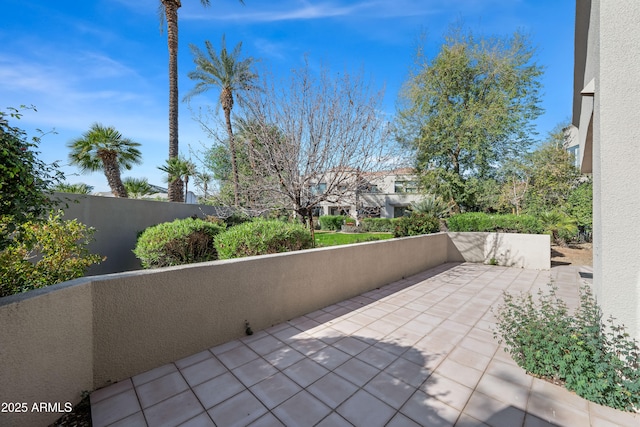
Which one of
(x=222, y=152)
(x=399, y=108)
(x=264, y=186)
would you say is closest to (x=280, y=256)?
(x=264, y=186)

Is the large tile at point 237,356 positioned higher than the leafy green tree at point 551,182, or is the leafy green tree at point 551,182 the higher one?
the leafy green tree at point 551,182

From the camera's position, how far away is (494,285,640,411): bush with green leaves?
2.24m

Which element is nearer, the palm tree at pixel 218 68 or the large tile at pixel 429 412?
the large tile at pixel 429 412

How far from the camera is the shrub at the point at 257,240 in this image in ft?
15.8

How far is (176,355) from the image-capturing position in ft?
A: 10.1

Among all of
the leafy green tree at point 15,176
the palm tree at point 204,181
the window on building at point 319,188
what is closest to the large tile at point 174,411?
the leafy green tree at point 15,176

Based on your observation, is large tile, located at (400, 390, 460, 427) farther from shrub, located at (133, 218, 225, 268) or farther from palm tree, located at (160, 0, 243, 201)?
palm tree, located at (160, 0, 243, 201)

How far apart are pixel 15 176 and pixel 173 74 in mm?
11947

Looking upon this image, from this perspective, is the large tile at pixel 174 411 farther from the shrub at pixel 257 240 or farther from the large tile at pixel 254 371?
the shrub at pixel 257 240

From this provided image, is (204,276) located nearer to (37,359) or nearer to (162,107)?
(37,359)

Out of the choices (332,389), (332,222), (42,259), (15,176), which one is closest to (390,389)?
(332,389)

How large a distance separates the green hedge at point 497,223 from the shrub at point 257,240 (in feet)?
27.8

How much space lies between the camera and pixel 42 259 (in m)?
3.54

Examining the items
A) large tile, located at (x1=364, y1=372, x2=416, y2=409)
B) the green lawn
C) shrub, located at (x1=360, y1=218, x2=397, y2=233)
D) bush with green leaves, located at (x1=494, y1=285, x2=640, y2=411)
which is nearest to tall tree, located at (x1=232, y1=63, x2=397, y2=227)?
the green lawn
